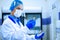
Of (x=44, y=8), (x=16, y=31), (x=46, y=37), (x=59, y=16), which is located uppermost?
(x=44, y=8)

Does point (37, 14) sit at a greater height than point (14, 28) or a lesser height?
greater

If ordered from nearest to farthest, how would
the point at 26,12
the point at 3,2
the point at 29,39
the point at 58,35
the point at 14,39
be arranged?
the point at 14,39 < the point at 58,35 < the point at 29,39 < the point at 26,12 < the point at 3,2

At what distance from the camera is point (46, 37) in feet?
9.72

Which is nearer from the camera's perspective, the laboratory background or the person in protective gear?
the person in protective gear

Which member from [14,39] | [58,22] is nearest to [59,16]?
[58,22]

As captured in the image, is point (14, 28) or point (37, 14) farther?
point (37, 14)

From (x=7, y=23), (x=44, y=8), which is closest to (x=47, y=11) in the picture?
(x=44, y=8)

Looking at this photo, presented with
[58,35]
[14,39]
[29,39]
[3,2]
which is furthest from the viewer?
[3,2]

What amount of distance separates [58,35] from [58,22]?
189 mm

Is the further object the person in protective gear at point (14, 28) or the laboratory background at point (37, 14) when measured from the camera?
the laboratory background at point (37, 14)

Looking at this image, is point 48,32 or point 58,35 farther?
point 48,32

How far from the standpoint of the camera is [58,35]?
6.37 ft

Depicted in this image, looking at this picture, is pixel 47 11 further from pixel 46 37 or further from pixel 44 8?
pixel 46 37

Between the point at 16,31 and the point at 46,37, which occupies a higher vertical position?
the point at 16,31
